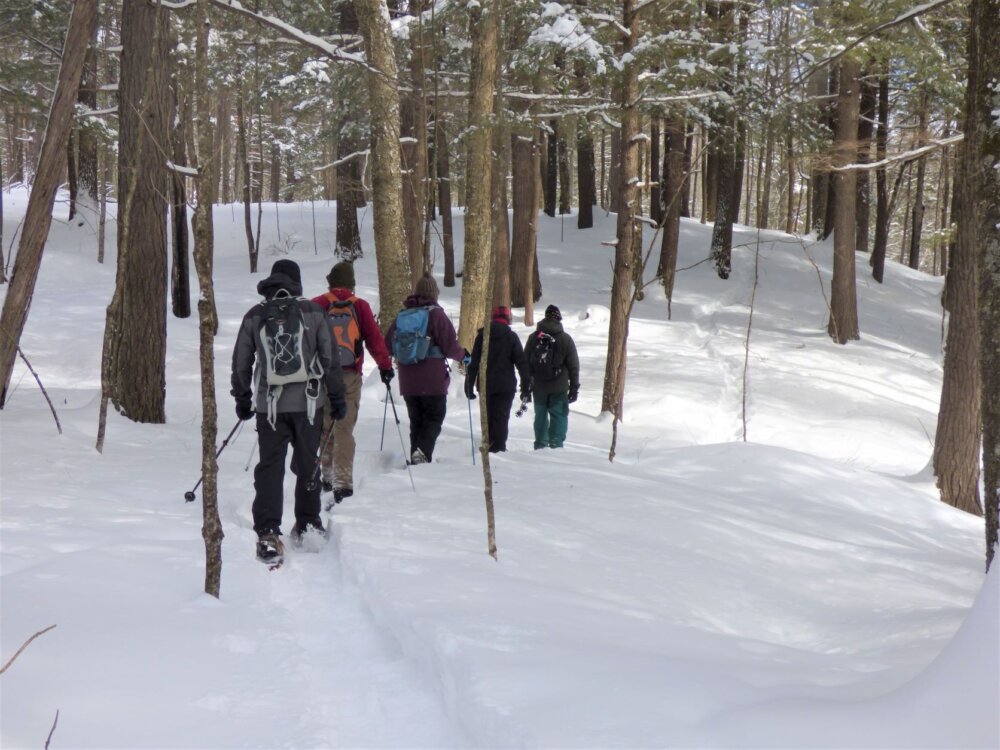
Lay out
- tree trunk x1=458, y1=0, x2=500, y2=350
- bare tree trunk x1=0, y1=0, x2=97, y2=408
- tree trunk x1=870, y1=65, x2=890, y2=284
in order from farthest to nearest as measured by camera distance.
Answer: tree trunk x1=870, y1=65, x2=890, y2=284 < tree trunk x1=458, y1=0, x2=500, y2=350 < bare tree trunk x1=0, y1=0, x2=97, y2=408

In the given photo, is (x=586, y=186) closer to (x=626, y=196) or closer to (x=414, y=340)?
(x=626, y=196)

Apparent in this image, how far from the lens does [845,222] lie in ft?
61.5

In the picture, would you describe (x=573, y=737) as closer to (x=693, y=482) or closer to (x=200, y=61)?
(x=200, y=61)

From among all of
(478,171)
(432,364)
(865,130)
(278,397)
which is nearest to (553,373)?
(432,364)

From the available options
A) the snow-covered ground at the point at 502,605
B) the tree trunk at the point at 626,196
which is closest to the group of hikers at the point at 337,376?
the snow-covered ground at the point at 502,605

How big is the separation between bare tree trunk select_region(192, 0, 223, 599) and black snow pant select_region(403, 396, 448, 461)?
3.63 meters

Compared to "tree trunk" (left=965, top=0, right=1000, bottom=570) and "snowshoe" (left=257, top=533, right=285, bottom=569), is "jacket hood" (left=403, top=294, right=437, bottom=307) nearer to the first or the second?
"snowshoe" (left=257, top=533, right=285, bottom=569)

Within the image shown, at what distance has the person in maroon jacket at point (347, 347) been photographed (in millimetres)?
6680

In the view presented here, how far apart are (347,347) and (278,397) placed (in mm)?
1436

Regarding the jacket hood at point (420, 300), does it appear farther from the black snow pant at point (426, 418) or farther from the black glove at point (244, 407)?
the black glove at point (244, 407)

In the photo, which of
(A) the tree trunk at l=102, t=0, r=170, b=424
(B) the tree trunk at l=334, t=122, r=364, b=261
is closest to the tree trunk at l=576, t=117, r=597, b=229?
(B) the tree trunk at l=334, t=122, r=364, b=261

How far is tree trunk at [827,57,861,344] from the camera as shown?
1809 cm

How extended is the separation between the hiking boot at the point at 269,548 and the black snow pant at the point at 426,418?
8.96 feet

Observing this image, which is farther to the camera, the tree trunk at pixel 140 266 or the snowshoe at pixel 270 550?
the tree trunk at pixel 140 266
